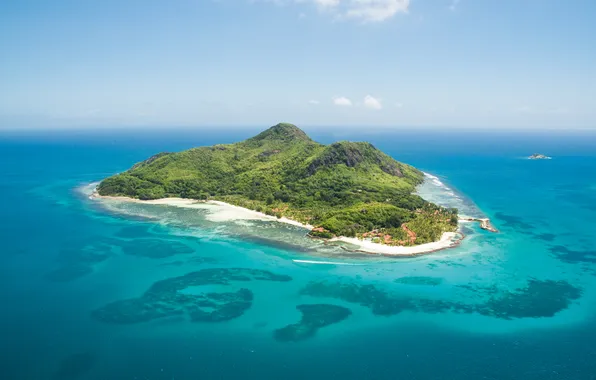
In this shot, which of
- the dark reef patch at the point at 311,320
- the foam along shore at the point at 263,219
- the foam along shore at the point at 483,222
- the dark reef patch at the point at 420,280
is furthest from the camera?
the foam along shore at the point at 483,222

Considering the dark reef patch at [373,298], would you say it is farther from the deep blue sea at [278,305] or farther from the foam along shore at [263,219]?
the foam along shore at [263,219]

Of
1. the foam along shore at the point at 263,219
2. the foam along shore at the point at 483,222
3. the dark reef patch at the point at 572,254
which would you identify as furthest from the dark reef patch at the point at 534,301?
the foam along shore at the point at 483,222

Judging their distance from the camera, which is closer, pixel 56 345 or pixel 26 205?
pixel 56 345

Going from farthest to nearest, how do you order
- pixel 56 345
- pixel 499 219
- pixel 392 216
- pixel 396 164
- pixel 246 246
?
pixel 396 164 → pixel 499 219 → pixel 392 216 → pixel 246 246 → pixel 56 345

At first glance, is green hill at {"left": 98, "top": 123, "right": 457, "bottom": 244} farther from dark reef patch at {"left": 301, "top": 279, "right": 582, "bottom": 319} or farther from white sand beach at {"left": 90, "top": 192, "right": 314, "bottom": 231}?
dark reef patch at {"left": 301, "top": 279, "right": 582, "bottom": 319}

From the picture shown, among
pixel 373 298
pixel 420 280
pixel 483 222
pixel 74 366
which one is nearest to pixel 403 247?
pixel 420 280

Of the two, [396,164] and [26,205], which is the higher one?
[396,164]

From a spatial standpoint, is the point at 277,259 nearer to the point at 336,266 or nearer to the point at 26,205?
the point at 336,266

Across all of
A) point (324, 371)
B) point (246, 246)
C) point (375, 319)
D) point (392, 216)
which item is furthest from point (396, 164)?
point (324, 371)
